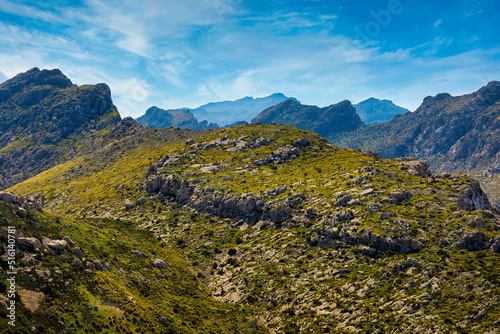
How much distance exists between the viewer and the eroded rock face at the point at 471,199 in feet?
271

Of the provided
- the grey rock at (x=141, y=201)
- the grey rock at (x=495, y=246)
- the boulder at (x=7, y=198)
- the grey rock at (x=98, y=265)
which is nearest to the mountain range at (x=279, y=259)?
the grey rock at (x=495, y=246)

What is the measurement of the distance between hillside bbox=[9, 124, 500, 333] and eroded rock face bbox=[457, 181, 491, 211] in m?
0.63

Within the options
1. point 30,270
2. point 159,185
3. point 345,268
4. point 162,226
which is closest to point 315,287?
point 345,268

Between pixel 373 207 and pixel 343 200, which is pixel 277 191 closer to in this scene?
pixel 343 200

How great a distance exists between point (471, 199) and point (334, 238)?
152 feet

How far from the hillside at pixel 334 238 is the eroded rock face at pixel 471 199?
0.63 meters

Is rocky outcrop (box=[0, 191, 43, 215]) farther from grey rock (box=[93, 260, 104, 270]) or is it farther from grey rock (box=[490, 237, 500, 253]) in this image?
grey rock (box=[490, 237, 500, 253])

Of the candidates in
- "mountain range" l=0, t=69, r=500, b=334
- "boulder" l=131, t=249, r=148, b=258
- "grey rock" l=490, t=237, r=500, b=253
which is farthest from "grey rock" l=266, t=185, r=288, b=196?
"grey rock" l=490, t=237, r=500, b=253

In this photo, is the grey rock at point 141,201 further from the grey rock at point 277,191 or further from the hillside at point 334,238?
the grey rock at point 277,191

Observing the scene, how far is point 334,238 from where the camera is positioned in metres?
83.6

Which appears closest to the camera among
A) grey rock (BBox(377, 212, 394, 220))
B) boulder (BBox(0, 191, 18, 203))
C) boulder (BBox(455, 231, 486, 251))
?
boulder (BBox(0, 191, 18, 203))

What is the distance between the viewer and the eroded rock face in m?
82.6

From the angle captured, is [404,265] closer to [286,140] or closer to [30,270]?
[30,270]

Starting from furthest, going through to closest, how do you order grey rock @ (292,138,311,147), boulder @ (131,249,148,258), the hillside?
grey rock @ (292,138,311,147), boulder @ (131,249,148,258), the hillside
